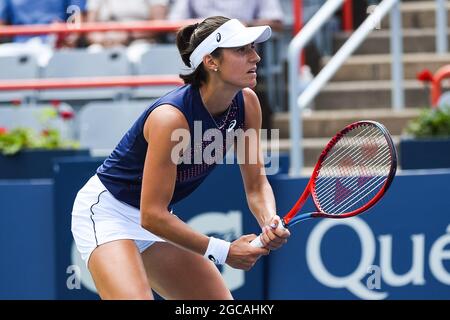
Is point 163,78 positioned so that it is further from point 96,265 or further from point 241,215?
point 96,265

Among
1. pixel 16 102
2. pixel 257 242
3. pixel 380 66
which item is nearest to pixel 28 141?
pixel 16 102

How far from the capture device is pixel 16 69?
30.5 feet

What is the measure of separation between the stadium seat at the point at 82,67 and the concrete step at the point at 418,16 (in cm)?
239

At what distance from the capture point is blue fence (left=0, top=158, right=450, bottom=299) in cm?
686

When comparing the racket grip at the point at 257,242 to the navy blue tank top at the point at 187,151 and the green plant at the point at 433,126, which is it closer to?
the navy blue tank top at the point at 187,151

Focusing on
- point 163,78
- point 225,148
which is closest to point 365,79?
point 163,78

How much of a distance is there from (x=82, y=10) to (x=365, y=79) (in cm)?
239

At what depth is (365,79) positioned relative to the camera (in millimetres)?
9836

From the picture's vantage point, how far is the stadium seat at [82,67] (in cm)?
905

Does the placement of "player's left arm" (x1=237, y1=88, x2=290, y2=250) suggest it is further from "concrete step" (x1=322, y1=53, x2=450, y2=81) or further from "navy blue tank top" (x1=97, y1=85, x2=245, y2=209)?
"concrete step" (x1=322, y1=53, x2=450, y2=81)

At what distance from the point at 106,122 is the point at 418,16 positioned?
3270 millimetres

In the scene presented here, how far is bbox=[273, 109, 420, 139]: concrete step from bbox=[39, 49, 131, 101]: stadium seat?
128cm

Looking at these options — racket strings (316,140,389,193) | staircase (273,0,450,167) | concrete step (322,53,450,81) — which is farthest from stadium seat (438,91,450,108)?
racket strings (316,140,389,193)

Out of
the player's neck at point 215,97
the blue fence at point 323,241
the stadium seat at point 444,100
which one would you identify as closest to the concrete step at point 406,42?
the stadium seat at point 444,100
